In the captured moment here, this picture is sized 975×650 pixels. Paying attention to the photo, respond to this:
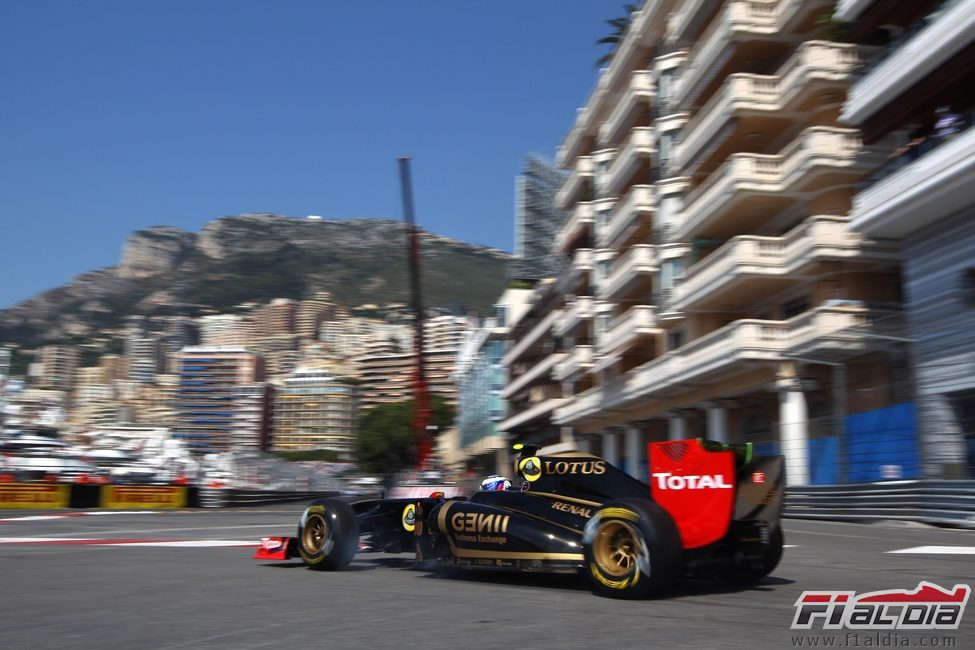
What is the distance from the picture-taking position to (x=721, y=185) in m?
27.2

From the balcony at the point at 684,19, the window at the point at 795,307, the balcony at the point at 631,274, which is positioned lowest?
the window at the point at 795,307

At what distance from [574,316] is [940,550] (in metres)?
35.8

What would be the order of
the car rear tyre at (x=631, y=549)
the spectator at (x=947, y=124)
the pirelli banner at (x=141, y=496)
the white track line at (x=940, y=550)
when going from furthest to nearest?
the pirelli banner at (x=141, y=496)
the spectator at (x=947, y=124)
the white track line at (x=940, y=550)
the car rear tyre at (x=631, y=549)

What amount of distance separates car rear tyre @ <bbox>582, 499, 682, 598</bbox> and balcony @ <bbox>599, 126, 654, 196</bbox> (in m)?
31.9

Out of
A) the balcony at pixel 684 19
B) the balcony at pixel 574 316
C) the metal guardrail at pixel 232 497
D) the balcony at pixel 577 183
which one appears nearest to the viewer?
the balcony at pixel 684 19

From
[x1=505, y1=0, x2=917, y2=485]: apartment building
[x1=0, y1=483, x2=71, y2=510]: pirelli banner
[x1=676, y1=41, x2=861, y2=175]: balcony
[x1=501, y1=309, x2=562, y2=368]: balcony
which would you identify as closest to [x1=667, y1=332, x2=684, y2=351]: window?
[x1=505, y1=0, x2=917, y2=485]: apartment building

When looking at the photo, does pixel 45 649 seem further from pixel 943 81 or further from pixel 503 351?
pixel 503 351

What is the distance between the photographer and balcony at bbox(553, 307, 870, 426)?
22.7 m

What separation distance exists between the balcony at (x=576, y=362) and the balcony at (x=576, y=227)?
19.0 ft

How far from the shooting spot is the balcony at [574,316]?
147ft

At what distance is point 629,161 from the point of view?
3828 centimetres

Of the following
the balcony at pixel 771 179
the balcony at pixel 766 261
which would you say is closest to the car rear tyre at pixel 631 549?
the balcony at pixel 766 261

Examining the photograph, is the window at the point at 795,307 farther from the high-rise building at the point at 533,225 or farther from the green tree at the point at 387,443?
the green tree at the point at 387,443

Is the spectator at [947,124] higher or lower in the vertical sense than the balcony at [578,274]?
lower
